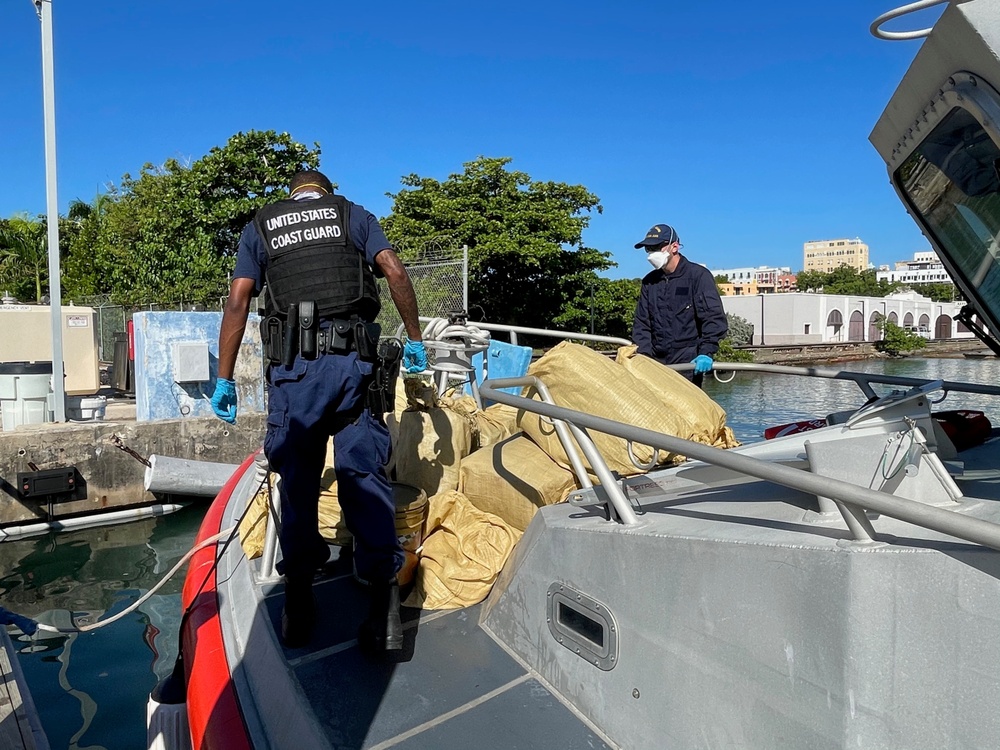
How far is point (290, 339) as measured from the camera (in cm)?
250

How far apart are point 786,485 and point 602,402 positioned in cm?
198

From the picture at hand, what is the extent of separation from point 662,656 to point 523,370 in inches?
203

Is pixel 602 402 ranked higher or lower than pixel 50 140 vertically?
lower

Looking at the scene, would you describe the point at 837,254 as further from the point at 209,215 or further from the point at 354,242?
the point at 354,242

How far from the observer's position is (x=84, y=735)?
4.14m

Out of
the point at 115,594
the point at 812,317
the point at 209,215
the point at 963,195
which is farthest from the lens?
the point at 812,317

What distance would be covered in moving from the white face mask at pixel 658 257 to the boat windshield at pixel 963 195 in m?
2.67

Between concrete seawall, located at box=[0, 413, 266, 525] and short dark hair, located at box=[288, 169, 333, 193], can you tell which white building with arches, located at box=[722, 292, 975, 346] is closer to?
concrete seawall, located at box=[0, 413, 266, 525]

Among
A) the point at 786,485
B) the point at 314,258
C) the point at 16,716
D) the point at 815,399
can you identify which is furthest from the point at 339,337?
the point at 815,399

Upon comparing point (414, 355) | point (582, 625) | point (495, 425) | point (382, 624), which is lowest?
point (382, 624)

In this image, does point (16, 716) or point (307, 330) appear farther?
point (16, 716)

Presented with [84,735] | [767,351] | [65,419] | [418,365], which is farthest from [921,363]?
[767,351]

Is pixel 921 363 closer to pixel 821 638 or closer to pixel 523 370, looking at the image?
pixel 523 370

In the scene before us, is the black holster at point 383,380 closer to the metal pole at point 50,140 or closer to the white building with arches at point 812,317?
the metal pole at point 50,140
